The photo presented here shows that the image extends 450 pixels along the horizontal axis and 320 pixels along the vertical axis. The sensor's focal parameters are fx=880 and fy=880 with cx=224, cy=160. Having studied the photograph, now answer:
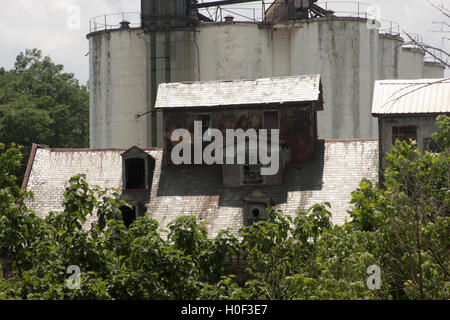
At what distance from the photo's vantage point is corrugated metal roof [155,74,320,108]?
127ft

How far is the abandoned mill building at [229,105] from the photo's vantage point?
3675cm

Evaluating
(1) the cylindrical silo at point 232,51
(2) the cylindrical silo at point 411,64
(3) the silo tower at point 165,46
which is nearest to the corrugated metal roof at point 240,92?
(3) the silo tower at point 165,46

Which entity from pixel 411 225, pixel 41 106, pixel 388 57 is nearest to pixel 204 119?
pixel 411 225

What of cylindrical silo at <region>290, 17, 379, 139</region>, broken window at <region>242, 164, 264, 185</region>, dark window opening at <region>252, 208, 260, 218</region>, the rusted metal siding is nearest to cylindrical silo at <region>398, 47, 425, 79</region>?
cylindrical silo at <region>290, 17, 379, 139</region>

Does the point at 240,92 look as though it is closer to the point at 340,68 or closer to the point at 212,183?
the point at 212,183

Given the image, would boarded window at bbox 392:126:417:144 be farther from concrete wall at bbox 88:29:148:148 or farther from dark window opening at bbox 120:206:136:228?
concrete wall at bbox 88:29:148:148

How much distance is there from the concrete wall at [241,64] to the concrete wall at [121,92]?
0.22ft

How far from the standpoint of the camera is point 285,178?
37.2 m

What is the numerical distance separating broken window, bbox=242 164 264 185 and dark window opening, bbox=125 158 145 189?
4.60 meters

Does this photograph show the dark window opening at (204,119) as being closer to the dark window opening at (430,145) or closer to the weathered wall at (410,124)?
the weathered wall at (410,124)

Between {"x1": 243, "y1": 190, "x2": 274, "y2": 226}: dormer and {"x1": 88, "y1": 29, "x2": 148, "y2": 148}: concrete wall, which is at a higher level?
{"x1": 88, "y1": 29, "x2": 148, "y2": 148}: concrete wall

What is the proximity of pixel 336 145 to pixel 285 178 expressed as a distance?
298 cm
